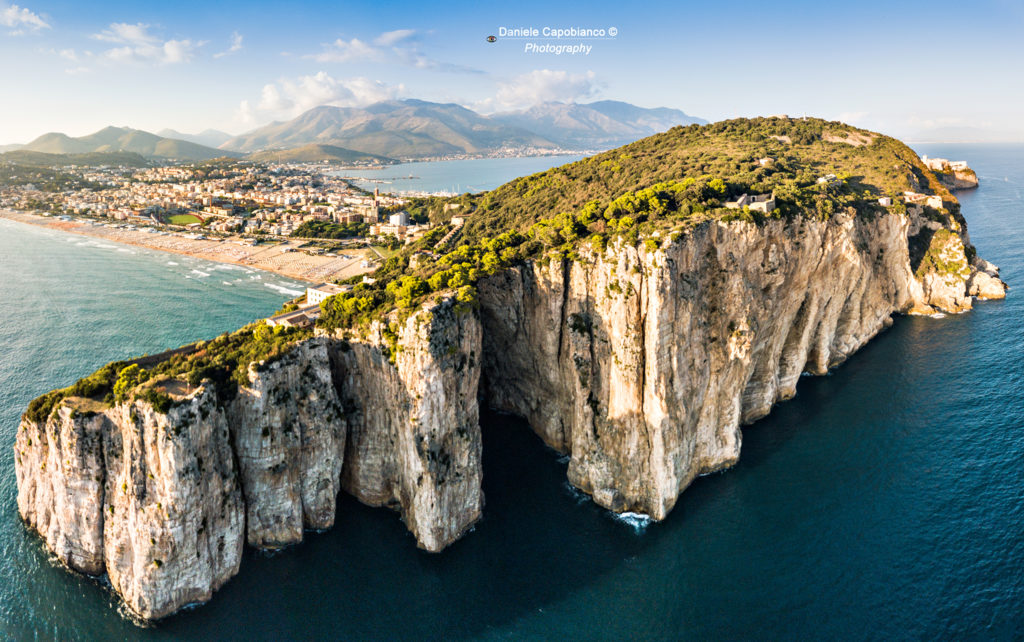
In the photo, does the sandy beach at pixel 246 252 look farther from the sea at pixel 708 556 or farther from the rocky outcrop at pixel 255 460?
the rocky outcrop at pixel 255 460

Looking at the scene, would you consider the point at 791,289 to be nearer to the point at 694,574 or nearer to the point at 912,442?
the point at 912,442

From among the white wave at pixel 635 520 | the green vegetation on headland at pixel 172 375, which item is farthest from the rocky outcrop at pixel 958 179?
the green vegetation on headland at pixel 172 375

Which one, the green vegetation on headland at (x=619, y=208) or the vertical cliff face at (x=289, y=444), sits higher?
the green vegetation on headland at (x=619, y=208)

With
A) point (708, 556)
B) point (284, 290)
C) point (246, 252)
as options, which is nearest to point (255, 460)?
point (708, 556)

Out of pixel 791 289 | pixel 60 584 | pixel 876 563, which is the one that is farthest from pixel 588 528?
pixel 60 584

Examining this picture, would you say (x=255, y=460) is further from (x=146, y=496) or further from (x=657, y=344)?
(x=657, y=344)

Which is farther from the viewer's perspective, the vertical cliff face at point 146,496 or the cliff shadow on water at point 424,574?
the cliff shadow on water at point 424,574
